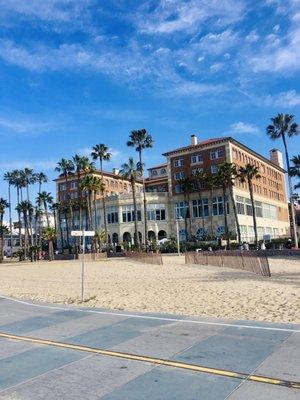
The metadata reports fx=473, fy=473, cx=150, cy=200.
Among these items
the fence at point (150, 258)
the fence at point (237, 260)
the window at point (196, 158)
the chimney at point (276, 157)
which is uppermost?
the chimney at point (276, 157)

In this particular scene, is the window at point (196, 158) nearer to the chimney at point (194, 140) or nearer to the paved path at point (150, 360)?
the chimney at point (194, 140)

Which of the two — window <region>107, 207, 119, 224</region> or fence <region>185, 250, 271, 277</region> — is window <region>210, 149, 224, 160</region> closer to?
window <region>107, 207, 119, 224</region>

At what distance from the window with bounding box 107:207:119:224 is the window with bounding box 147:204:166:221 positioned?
6.64 metres

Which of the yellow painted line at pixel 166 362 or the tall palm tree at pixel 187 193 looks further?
the tall palm tree at pixel 187 193

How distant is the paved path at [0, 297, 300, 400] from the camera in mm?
6492

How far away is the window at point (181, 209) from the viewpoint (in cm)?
9050

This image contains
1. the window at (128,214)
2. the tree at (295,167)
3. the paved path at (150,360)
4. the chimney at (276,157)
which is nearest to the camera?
the paved path at (150,360)

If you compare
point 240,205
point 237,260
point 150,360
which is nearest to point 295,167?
point 240,205

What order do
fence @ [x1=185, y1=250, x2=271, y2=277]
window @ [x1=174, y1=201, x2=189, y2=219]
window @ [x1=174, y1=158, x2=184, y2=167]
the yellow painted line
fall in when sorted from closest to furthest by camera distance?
the yellow painted line, fence @ [x1=185, y1=250, x2=271, y2=277], window @ [x1=174, y1=201, x2=189, y2=219], window @ [x1=174, y1=158, x2=184, y2=167]

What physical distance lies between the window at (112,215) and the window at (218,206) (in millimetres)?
20179

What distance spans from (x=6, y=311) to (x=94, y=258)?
50.7m

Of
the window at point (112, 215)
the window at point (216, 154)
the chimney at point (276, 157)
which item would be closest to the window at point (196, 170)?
the window at point (216, 154)

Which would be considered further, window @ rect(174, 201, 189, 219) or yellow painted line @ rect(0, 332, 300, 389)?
window @ rect(174, 201, 189, 219)

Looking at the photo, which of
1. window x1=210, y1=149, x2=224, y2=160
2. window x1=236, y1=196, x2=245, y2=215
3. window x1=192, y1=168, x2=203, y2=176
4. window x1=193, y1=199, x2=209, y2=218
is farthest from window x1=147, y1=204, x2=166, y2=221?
window x1=236, y1=196, x2=245, y2=215
